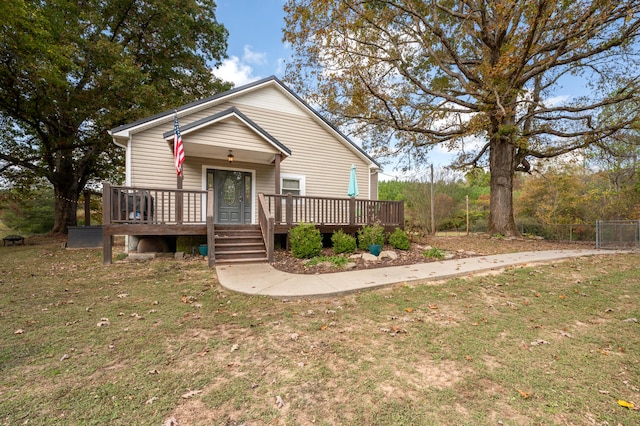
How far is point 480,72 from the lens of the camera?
35.2 ft

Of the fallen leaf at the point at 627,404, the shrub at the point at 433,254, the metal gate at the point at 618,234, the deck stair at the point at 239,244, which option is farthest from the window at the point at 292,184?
the metal gate at the point at 618,234

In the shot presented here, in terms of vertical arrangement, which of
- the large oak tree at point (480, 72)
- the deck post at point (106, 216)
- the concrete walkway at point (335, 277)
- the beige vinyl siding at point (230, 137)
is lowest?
the concrete walkway at point (335, 277)

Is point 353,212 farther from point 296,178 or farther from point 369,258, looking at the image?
point 296,178

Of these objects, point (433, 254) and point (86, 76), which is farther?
point (86, 76)

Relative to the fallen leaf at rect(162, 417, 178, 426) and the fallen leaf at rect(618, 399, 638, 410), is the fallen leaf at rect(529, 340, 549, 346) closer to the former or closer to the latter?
the fallen leaf at rect(618, 399, 638, 410)

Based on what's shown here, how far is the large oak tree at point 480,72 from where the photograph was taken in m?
9.50

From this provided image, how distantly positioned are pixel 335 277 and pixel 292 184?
617 cm

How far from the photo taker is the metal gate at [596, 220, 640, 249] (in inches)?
383

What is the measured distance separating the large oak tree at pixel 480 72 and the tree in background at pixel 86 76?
24.2 feet

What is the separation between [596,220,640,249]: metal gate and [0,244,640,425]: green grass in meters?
7.29

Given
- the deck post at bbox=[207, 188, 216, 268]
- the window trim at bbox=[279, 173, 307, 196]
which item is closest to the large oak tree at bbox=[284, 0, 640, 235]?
the window trim at bbox=[279, 173, 307, 196]

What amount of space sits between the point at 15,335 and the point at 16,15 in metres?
12.1

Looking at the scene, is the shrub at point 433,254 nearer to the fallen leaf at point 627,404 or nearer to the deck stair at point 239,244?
the deck stair at point 239,244

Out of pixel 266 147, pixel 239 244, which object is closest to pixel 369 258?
pixel 239 244
